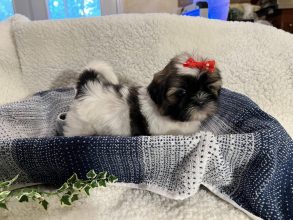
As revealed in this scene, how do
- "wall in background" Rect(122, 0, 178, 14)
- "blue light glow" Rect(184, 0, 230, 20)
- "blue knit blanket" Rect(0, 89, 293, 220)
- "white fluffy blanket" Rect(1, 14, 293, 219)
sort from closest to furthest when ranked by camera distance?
"blue knit blanket" Rect(0, 89, 293, 220), "white fluffy blanket" Rect(1, 14, 293, 219), "blue light glow" Rect(184, 0, 230, 20), "wall in background" Rect(122, 0, 178, 14)

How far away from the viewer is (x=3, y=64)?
1.85 meters

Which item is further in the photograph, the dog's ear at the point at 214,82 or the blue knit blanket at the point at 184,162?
the dog's ear at the point at 214,82

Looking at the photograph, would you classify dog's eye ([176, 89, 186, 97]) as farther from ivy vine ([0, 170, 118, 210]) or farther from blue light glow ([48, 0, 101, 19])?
blue light glow ([48, 0, 101, 19])

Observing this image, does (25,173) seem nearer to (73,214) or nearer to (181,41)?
(73,214)

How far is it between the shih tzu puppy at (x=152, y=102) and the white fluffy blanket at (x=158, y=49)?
0.40 meters

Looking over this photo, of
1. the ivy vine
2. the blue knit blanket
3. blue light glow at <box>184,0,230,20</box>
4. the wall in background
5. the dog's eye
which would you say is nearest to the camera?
the ivy vine

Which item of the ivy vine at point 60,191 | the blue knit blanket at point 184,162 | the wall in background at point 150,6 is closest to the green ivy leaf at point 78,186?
the ivy vine at point 60,191

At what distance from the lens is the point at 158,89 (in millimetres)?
1162

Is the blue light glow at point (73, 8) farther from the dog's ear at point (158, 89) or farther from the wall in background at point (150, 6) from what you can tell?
the dog's ear at point (158, 89)

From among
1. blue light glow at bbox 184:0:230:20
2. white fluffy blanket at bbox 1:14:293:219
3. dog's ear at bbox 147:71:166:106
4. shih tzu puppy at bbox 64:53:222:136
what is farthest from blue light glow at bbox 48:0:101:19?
dog's ear at bbox 147:71:166:106

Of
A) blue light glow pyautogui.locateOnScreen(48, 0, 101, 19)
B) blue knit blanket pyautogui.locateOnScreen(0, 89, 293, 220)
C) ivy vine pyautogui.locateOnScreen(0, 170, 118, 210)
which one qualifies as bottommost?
blue knit blanket pyautogui.locateOnScreen(0, 89, 293, 220)

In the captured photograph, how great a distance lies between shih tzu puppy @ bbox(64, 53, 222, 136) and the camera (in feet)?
3.65

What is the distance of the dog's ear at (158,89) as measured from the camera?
114cm

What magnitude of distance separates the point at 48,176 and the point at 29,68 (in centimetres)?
104
